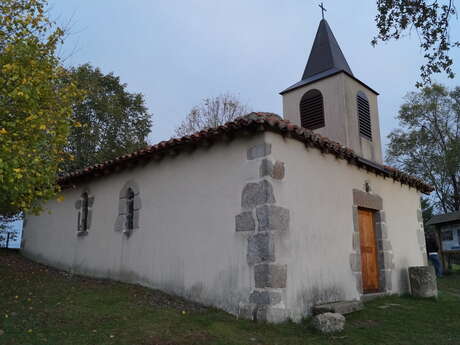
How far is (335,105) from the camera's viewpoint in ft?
35.3

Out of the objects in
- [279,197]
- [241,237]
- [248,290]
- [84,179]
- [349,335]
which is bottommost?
[349,335]

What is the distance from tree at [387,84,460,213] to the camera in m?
25.1

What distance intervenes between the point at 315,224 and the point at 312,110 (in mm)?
5101

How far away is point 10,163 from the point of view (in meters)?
5.30

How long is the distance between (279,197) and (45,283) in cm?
523

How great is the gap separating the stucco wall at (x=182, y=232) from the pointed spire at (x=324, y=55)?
20.5ft

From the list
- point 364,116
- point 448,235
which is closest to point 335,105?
point 364,116

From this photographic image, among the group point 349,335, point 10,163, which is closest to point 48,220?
point 10,163

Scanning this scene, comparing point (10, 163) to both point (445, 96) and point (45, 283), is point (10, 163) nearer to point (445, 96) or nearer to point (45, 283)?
point (45, 283)

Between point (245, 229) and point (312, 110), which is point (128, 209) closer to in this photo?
point (245, 229)

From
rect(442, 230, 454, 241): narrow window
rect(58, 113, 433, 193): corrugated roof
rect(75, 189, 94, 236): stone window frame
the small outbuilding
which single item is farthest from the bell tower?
rect(442, 230, 454, 241): narrow window

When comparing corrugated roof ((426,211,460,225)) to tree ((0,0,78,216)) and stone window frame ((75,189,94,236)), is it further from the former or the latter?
tree ((0,0,78,216))

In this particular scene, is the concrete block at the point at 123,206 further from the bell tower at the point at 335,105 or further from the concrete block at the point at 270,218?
the bell tower at the point at 335,105

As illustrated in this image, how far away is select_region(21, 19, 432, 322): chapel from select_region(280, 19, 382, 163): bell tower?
39 mm
